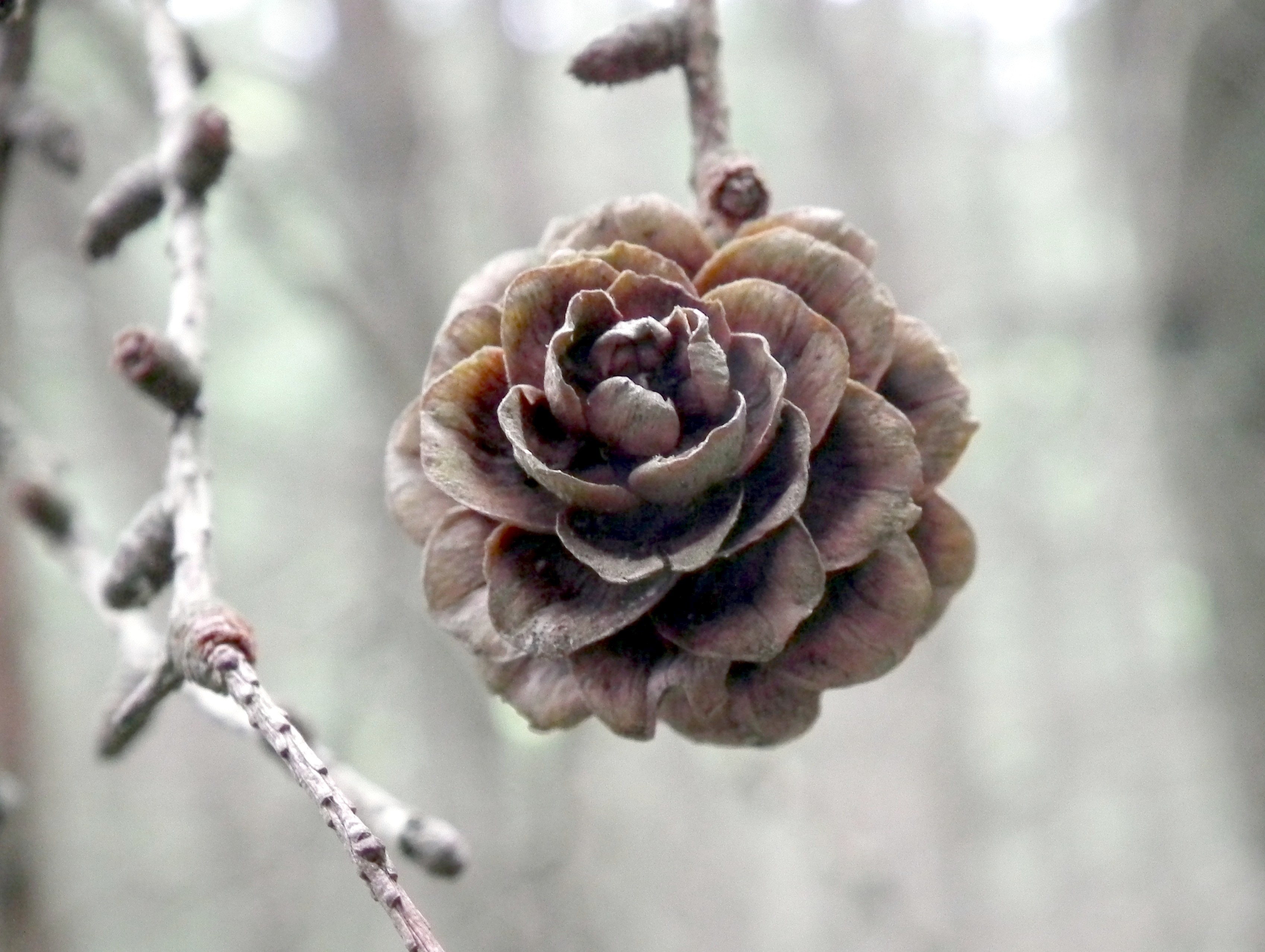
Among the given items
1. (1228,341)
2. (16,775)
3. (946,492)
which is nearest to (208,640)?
(16,775)

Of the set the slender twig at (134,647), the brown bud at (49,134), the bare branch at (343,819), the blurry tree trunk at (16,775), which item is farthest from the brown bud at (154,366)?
the blurry tree trunk at (16,775)

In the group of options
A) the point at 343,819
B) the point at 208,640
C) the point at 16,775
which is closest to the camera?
the point at 343,819

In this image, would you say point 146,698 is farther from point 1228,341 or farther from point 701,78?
point 1228,341

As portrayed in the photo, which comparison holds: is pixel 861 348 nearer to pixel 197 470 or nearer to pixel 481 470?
pixel 481 470

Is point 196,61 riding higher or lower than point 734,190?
higher

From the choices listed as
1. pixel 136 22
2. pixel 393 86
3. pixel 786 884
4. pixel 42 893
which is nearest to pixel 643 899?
pixel 786 884

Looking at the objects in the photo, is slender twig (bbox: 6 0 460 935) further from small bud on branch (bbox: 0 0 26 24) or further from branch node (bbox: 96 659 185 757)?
small bud on branch (bbox: 0 0 26 24)

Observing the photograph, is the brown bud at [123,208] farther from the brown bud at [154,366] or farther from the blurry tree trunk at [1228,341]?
the blurry tree trunk at [1228,341]
